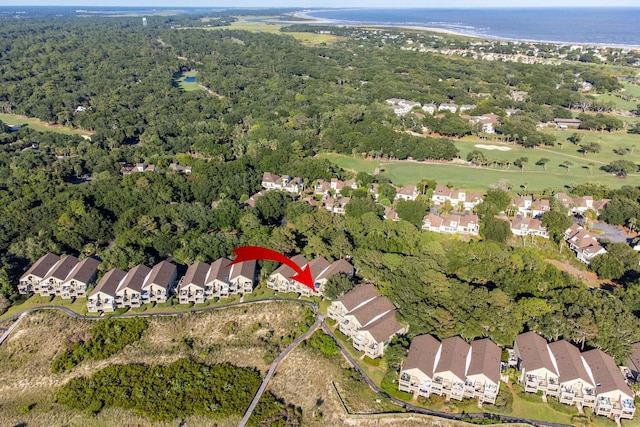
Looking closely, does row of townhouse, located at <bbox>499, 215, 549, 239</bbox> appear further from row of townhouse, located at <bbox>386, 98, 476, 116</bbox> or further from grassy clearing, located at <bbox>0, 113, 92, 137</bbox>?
grassy clearing, located at <bbox>0, 113, 92, 137</bbox>

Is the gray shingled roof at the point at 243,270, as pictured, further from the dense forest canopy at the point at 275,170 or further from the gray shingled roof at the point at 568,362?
the gray shingled roof at the point at 568,362

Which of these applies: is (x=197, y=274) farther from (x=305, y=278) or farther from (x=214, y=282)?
(x=305, y=278)

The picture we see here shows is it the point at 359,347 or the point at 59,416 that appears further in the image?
the point at 359,347

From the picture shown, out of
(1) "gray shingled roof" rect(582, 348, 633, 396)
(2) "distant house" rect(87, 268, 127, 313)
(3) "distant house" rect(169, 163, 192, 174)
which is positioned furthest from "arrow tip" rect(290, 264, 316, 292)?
(3) "distant house" rect(169, 163, 192, 174)

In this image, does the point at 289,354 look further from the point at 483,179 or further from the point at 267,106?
the point at 267,106

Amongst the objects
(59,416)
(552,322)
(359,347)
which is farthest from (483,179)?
(59,416)

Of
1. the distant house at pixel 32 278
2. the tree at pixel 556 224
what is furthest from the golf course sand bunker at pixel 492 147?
the distant house at pixel 32 278
